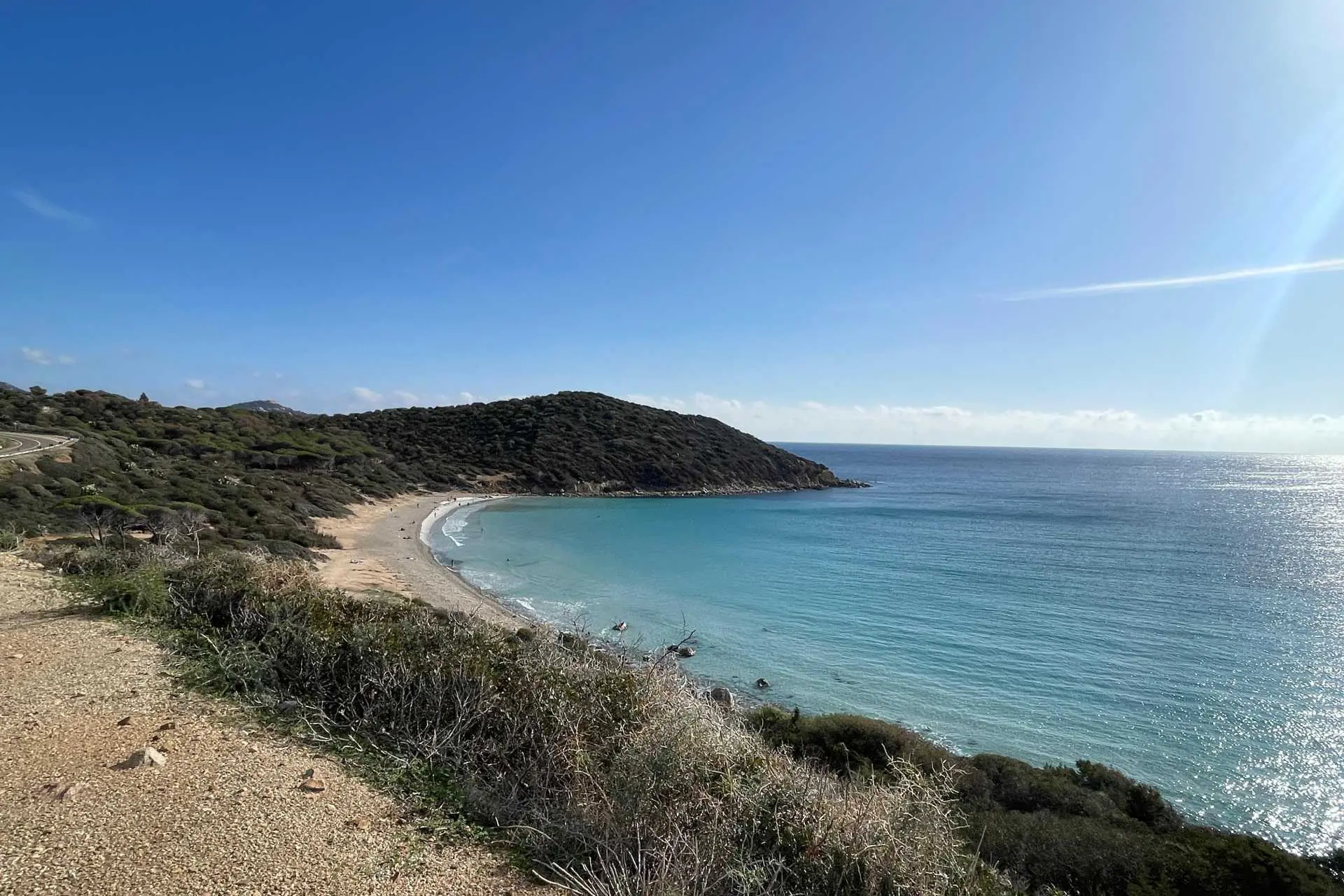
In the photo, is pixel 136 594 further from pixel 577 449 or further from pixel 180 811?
pixel 577 449

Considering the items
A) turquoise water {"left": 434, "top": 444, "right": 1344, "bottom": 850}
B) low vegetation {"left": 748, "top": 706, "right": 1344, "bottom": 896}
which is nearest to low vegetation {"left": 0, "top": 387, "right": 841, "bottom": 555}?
turquoise water {"left": 434, "top": 444, "right": 1344, "bottom": 850}

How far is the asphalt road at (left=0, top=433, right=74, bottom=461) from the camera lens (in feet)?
77.6

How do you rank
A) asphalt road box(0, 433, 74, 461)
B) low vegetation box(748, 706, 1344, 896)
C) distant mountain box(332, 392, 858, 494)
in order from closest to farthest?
low vegetation box(748, 706, 1344, 896) → asphalt road box(0, 433, 74, 461) → distant mountain box(332, 392, 858, 494)

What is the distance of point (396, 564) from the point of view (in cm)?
2455

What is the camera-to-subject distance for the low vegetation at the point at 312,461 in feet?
68.0

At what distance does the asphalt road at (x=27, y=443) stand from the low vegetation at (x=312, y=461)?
2.80 ft

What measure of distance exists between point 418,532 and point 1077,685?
98.0 ft

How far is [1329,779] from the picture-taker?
12.0 m

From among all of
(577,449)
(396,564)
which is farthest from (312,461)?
(577,449)

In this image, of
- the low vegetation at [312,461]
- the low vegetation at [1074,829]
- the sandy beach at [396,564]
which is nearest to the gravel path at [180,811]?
the low vegetation at [1074,829]

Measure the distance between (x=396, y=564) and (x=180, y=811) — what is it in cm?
2221

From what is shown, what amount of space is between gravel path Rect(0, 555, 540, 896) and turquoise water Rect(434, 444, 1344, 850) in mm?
11730

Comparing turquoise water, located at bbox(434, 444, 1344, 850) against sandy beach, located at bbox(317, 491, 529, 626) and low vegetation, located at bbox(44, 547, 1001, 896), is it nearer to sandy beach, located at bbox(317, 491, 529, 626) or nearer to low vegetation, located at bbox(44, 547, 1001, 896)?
sandy beach, located at bbox(317, 491, 529, 626)

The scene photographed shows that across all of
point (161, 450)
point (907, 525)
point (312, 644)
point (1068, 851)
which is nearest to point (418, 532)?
point (161, 450)
